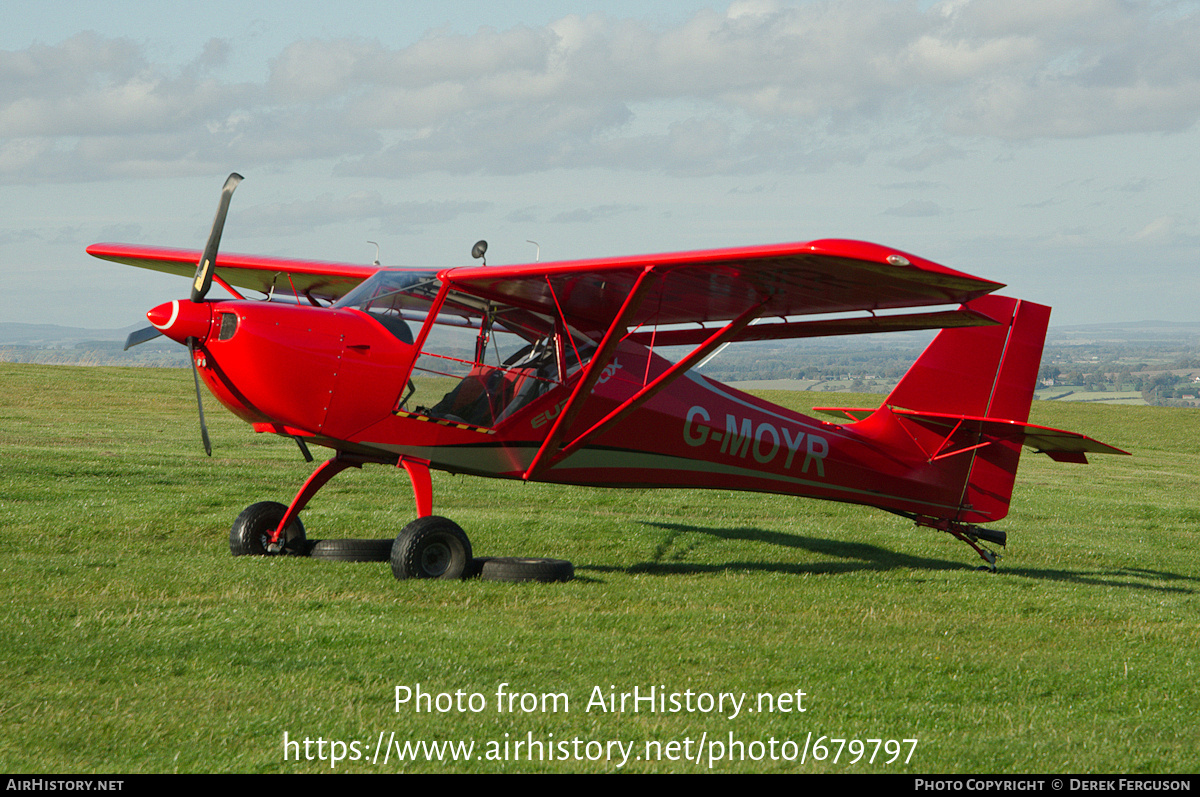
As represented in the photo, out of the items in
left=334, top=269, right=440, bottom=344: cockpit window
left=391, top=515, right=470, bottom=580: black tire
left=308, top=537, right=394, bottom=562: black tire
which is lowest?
left=308, top=537, right=394, bottom=562: black tire

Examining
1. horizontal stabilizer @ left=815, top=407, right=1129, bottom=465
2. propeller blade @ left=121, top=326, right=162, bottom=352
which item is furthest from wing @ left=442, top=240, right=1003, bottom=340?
propeller blade @ left=121, top=326, right=162, bottom=352

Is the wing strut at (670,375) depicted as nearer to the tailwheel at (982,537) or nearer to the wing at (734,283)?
the wing at (734,283)

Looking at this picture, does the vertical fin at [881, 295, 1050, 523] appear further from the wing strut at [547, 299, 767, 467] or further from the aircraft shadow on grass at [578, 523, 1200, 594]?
the wing strut at [547, 299, 767, 467]

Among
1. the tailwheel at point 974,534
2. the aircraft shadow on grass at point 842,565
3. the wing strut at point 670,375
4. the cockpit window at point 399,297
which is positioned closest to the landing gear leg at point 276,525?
the cockpit window at point 399,297

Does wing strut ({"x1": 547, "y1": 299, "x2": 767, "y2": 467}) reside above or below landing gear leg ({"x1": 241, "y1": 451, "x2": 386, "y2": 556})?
above

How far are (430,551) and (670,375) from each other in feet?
9.41

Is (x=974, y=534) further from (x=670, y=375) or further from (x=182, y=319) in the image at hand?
(x=182, y=319)

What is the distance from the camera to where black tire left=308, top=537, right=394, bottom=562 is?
991cm

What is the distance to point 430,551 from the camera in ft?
29.8

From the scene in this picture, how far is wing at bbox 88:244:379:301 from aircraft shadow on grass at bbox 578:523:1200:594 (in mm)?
4522

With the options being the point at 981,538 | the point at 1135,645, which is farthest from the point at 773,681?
the point at 981,538

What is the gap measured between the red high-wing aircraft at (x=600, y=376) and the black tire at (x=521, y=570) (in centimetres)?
28

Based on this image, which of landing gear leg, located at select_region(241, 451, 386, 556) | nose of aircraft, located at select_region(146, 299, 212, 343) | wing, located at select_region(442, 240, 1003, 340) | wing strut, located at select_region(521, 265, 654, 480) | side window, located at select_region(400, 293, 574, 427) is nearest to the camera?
wing, located at select_region(442, 240, 1003, 340)

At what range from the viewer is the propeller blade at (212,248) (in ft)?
27.4
